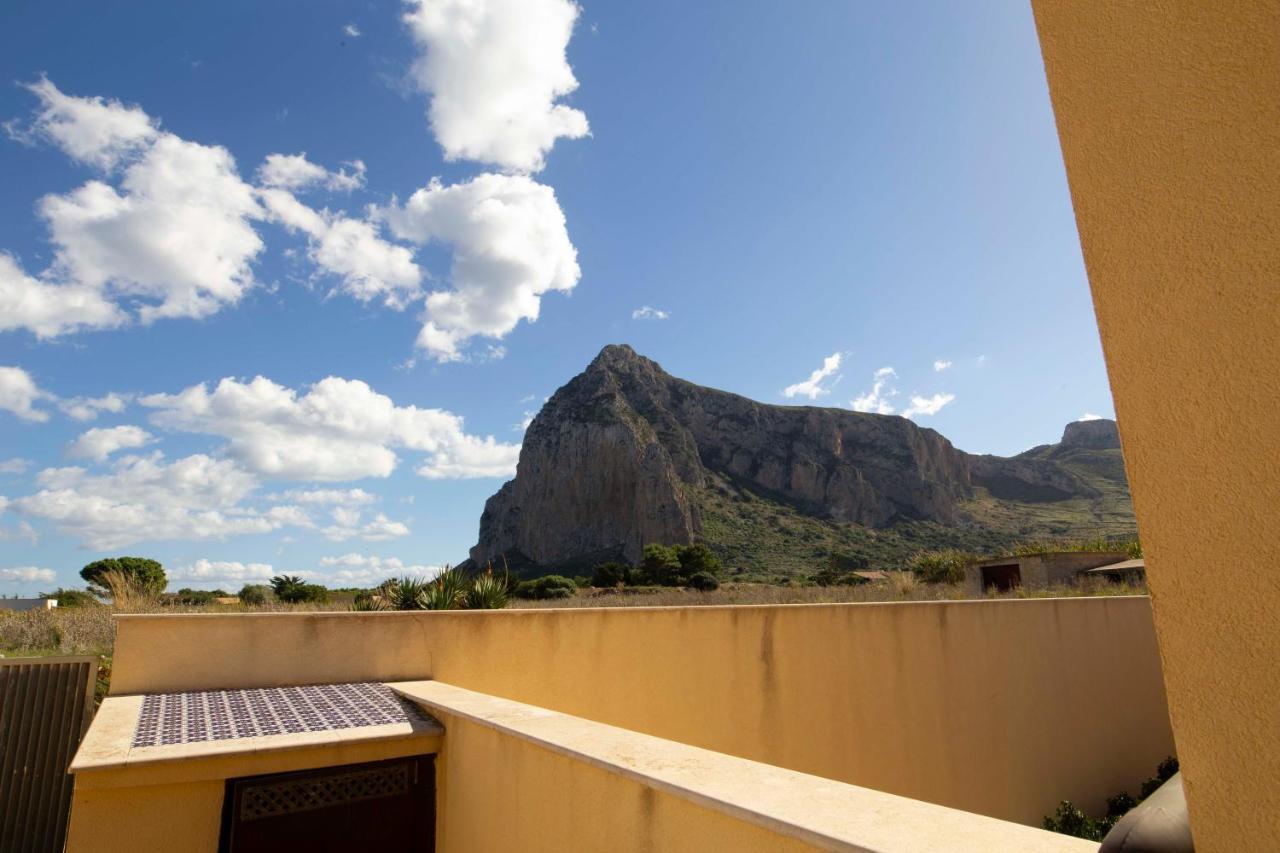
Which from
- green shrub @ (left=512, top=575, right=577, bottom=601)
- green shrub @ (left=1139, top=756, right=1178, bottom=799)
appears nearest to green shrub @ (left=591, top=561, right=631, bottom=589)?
green shrub @ (left=512, top=575, right=577, bottom=601)

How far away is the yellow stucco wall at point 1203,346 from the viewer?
0.93 metres

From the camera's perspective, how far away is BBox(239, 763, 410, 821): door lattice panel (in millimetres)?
2902

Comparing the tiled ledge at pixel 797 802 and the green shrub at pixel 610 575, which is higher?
the green shrub at pixel 610 575

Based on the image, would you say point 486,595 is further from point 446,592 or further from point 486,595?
point 446,592

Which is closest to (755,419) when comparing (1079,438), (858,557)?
(858,557)

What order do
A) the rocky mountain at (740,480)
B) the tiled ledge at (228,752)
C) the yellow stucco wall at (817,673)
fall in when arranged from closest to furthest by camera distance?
1. the tiled ledge at (228,752)
2. the yellow stucco wall at (817,673)
3. the rocky mountain at (740,480)

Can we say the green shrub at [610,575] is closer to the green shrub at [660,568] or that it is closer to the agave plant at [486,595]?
the green shrub at [660,568]

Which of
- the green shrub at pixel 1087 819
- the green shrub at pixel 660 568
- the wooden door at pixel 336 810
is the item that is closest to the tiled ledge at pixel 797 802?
the wooden door at pixel 336 810

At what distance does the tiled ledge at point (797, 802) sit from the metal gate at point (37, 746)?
3778 millimetres

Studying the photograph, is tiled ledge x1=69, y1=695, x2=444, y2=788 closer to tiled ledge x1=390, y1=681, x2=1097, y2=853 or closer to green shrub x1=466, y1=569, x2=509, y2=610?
tiled ledge x1=390, y1=681, x2=1097, y2=853

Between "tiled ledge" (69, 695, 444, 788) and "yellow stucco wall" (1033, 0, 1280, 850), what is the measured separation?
109 inches

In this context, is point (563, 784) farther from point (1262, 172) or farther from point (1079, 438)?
point (1079, 438)

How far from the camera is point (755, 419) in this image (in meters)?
61.0

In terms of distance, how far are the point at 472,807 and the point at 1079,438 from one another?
7523 centimetres
